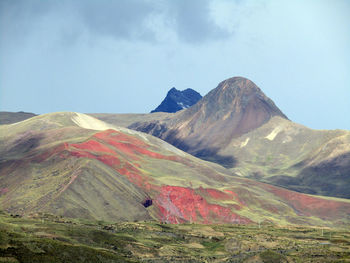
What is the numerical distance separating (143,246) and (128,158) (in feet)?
318

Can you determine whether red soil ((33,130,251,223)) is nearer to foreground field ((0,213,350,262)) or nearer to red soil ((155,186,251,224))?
red soil ((155,186,251,224))

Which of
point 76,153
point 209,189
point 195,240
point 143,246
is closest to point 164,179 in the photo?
point 209,189

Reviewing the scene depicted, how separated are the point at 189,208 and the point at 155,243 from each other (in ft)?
216

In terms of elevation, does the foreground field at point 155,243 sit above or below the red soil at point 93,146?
below

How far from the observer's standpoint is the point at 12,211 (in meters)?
127

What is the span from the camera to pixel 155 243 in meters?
99.6

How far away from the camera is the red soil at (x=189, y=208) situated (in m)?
159

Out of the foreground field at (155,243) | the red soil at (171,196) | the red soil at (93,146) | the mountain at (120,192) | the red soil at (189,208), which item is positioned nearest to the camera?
the foreground field at (155,243)

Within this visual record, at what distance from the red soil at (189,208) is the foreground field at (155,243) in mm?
32884

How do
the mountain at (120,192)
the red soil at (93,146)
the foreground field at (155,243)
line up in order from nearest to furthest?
the foreground field at (155,243)
the mountain at (120,192)
the red soil at (93,146)

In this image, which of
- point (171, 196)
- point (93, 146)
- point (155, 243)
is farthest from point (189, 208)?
point (155, 243)

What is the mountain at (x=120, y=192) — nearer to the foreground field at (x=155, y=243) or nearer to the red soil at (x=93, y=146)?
the red soil at (x=93, y=146)

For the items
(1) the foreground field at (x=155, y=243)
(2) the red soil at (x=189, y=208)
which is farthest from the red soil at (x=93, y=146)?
(1) the foreground field at (x=155, y=243)

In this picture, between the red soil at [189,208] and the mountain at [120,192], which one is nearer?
the mountain at [120,192]
